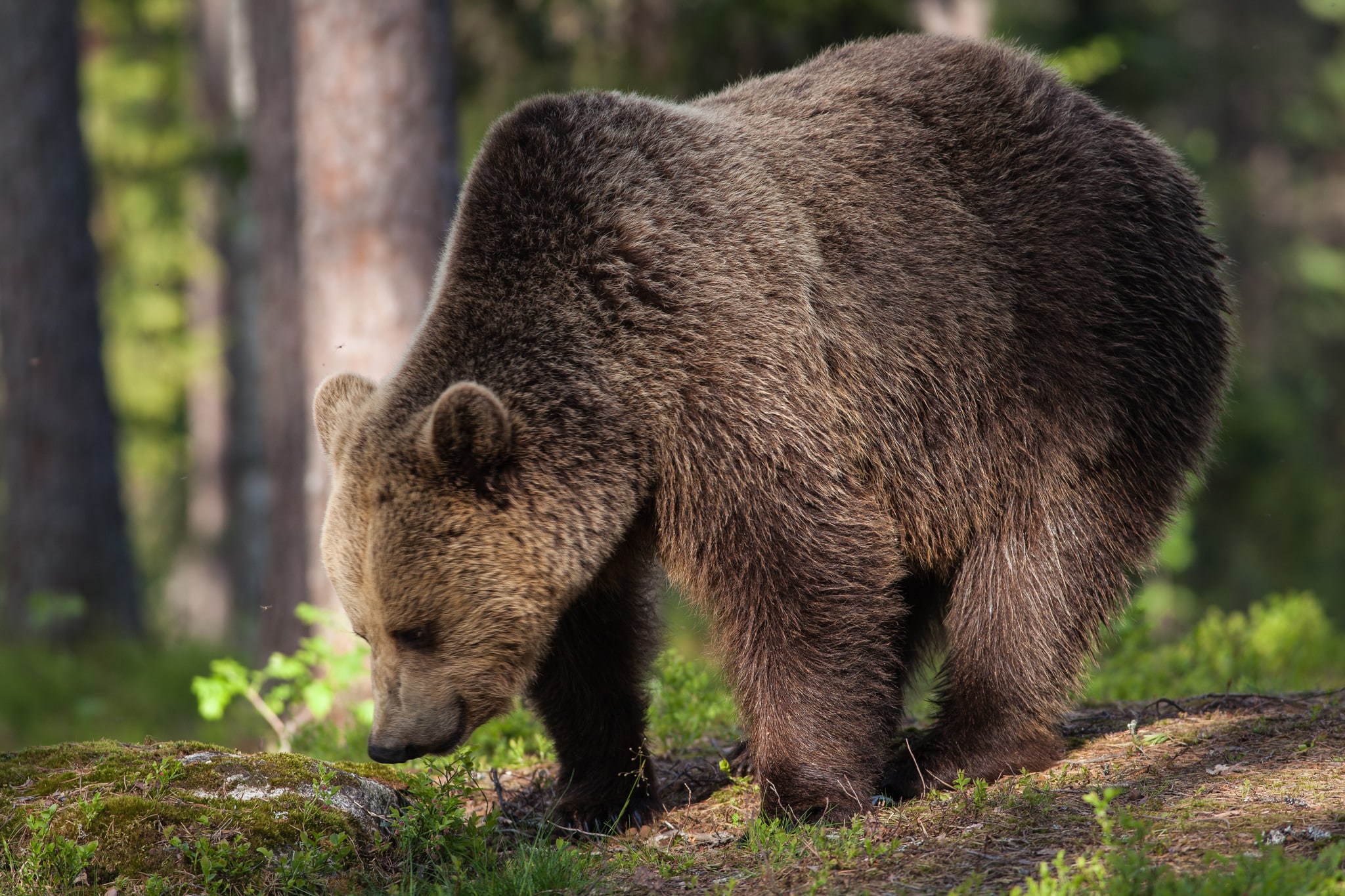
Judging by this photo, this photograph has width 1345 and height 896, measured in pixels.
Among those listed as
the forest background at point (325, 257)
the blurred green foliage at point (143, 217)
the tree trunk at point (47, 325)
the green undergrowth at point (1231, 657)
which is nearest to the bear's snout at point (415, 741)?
the forest background at point (325, 257)

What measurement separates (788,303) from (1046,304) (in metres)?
1.09

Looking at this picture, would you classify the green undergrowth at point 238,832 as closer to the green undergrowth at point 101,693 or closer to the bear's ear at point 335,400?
the bear's ear at point 335,400

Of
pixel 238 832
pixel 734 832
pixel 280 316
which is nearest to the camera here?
pixel 238 832

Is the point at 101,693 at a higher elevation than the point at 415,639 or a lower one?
lower

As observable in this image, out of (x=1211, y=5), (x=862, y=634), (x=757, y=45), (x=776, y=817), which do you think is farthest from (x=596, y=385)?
(x=1211, y=5)

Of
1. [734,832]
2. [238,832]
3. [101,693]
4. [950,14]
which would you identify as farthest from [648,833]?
[950,14]

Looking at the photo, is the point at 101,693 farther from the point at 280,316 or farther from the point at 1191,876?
the point at 1191,876

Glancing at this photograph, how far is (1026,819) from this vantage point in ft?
13.0

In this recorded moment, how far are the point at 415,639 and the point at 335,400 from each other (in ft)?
3.36

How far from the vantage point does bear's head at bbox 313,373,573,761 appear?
407cm

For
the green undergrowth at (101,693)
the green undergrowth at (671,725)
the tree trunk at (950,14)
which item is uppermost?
the tree trunk at (950,14)

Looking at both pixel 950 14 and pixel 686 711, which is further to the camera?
pixel 950 14

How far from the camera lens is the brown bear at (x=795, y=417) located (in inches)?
163

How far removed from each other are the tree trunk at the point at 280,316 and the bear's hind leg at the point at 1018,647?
581 centimetres
